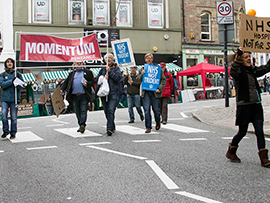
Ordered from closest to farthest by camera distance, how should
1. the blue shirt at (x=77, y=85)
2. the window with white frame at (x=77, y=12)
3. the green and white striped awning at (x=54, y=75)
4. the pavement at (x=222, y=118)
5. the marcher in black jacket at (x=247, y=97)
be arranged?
the marcher in black jacket at (x=247, y=97) < the blue shirt at (x=77, y=85) < the pavement at (x=222, y=118) < the green and white striped awning at (x=54, y=75) < the window with white frame at (x=77, y=12)

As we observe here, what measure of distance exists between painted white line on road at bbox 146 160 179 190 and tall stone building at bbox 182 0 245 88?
2454 cm

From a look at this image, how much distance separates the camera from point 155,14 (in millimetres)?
28688

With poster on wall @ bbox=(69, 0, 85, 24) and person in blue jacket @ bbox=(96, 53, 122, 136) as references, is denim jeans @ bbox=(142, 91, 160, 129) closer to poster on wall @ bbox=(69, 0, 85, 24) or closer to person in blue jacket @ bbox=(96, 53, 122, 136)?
person in blue jacket @ bbox=(96, 53, 122, 136)

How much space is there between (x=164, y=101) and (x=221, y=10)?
6.42 meters

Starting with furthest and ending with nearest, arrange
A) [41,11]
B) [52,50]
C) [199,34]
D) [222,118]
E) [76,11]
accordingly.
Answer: [199,34] < [76,11] < [41,11] < [222,118] < [52,50]

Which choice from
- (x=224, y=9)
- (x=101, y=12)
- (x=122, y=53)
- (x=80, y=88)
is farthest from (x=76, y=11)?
(x=80, y=88)

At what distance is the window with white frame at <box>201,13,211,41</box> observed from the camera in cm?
3127

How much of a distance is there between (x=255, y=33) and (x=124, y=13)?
21.5 meters

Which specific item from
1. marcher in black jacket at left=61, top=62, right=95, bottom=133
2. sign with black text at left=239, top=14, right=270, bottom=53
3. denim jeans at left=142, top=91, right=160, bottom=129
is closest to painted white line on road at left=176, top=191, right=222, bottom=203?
sign with black text at left=239, top=14, right=270, bottom=53

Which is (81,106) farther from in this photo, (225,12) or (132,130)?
(225,12)

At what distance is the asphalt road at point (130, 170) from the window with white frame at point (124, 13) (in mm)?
20413

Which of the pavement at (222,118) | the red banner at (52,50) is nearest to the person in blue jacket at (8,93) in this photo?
the red banner at (52,50)

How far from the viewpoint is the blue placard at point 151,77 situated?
886 cm

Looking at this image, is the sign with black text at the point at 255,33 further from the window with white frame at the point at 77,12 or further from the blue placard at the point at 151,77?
the window with white frame at the point at 77,12
